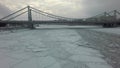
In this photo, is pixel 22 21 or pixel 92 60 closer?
pixel 92 60

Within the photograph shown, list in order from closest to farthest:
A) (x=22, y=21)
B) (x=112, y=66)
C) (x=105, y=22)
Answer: (x=112, y=66) < (x=22, y=21) < (x=105, y=22)

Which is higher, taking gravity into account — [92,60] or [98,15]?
[98,15]

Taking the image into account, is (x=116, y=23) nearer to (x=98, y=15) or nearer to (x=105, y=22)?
(x=105, y=22)

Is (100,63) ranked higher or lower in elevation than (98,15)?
lower

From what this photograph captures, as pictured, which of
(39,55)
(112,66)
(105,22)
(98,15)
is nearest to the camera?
(112,66)

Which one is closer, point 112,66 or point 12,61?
point 112,66

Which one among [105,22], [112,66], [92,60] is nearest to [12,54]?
[92,60]

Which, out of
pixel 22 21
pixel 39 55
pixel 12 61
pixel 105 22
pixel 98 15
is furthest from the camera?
pixel 98 15

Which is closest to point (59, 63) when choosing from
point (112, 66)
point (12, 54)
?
point (112, 66)

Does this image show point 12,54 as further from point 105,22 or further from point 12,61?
point 105,22
